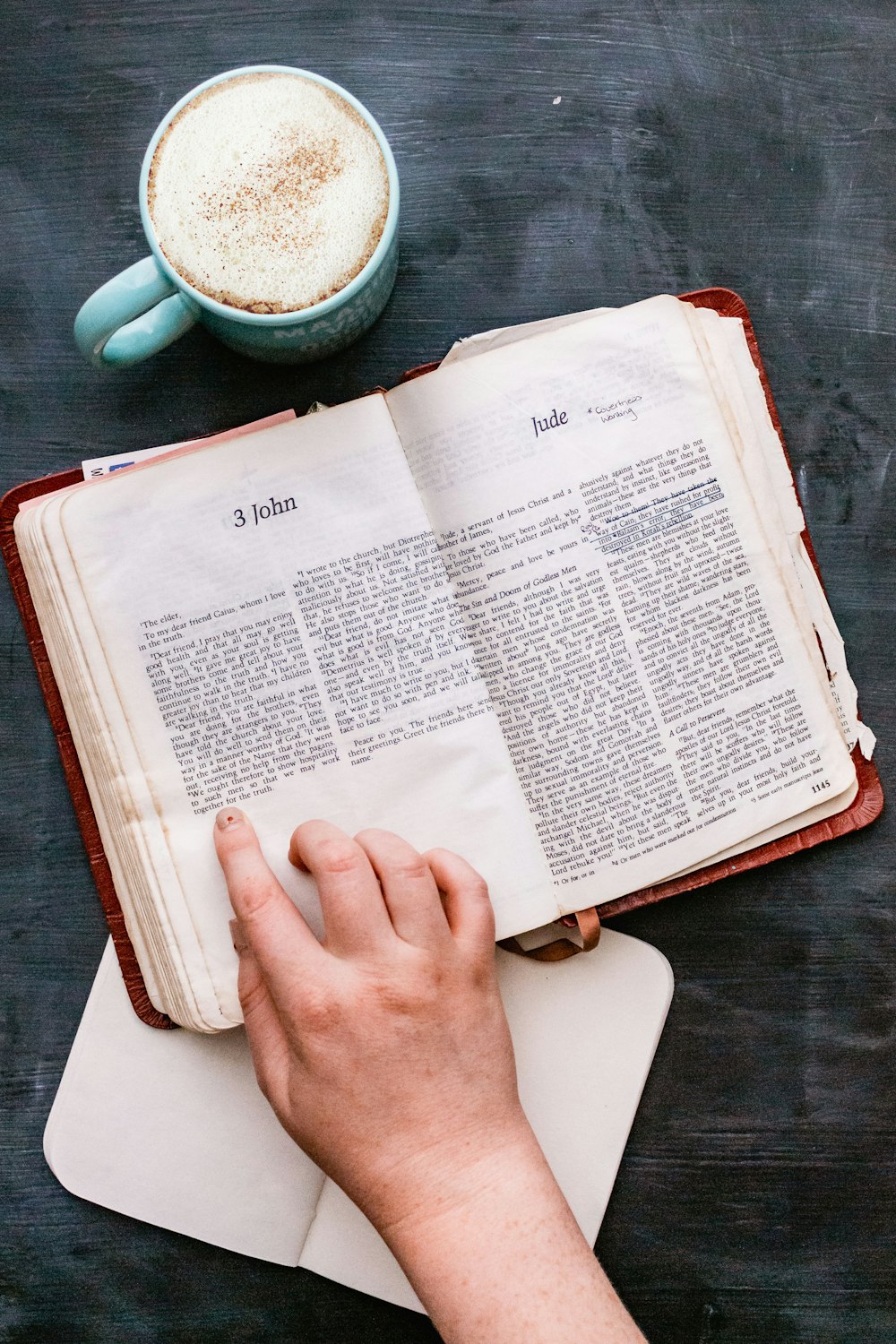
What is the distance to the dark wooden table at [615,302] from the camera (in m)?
0.58

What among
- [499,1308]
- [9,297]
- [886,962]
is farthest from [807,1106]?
[9,297]

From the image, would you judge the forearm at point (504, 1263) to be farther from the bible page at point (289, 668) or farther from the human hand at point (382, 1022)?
the bible page at point (289, 668)

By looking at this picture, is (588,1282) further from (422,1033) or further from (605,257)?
(605,257)

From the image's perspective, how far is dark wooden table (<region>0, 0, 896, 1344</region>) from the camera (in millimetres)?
577

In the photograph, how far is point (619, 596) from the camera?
1.85 ft

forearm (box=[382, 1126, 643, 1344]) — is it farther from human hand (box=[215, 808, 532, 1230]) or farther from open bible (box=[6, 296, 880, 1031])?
open bible (box=[6, 296, 880, 1031])

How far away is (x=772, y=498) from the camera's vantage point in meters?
0.57

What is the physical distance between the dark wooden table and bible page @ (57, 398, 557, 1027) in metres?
0.07

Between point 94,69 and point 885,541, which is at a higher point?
point 94,69

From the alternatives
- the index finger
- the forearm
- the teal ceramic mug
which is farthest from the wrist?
the teal ceramic mug

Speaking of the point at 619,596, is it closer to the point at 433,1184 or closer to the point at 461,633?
the point at 461,633

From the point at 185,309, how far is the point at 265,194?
0.23 ft

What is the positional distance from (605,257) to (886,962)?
1.59ft

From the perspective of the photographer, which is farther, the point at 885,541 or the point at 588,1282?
the point at 885,541
